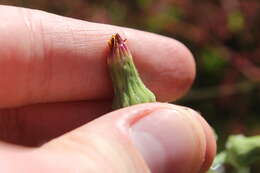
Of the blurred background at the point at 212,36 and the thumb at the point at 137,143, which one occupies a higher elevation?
the thumb at the point at 137,143

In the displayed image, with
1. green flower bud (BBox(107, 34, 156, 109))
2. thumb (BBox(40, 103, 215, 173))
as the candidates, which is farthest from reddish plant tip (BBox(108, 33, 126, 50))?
thumb (BBox(40, 103, 215, 173))

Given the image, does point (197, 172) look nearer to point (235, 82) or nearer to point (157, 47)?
point (157, 47)

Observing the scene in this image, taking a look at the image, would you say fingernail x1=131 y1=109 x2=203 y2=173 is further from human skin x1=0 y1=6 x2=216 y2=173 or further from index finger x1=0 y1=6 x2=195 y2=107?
index finger x1=0 y1=6 x2=195 y2=107

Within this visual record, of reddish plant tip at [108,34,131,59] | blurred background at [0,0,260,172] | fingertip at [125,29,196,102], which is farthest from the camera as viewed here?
blurred background at [0,0,260,172]

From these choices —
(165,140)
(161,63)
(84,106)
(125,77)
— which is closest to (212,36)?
(161,63)

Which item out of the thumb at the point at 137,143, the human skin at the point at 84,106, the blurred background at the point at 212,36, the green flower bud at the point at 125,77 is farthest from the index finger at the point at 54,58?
the blurred background at the point at 212,36

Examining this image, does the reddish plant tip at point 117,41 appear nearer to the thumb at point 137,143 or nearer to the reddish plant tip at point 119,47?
the reddish plant tip at point 119,47
